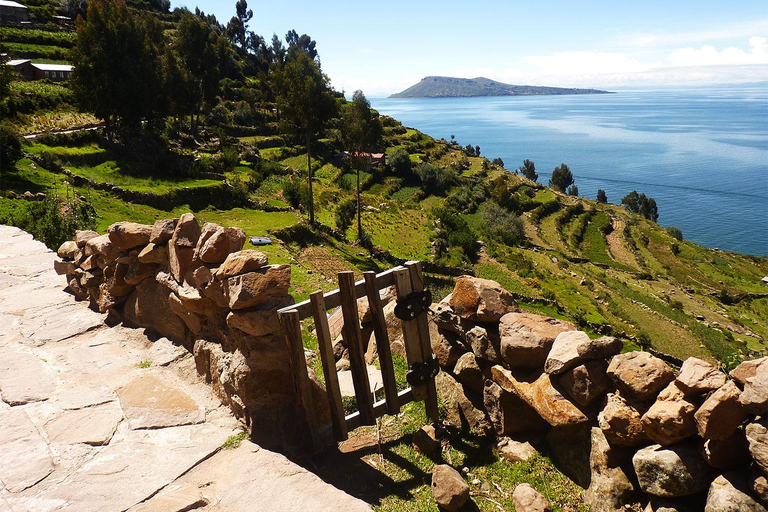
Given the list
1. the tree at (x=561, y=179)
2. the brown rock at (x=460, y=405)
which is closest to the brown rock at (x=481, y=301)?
the brown rock at (x=460, y=405)

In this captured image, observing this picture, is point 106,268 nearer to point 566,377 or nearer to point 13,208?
point 566,377

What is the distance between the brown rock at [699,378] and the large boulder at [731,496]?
33.9 inches

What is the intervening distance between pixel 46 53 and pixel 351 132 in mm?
63768

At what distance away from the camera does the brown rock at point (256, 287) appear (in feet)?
20.5

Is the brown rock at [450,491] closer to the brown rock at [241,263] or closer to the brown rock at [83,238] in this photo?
the brown rock at [241,263]

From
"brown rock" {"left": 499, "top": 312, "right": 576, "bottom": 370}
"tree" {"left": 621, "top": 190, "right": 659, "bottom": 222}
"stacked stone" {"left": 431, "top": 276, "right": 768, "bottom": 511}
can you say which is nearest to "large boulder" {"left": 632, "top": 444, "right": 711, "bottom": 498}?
"stacked stone" {"left": 431, "top": 276, "right": 768, "bottom": 511}

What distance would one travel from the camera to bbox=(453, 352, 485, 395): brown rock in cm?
A: 804

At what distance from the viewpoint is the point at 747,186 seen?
5940 inches

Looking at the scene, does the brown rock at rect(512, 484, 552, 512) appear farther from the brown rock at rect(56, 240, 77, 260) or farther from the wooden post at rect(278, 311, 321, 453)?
the brown rock at rect(56, 240, 77, 260)

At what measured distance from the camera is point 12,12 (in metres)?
79.7

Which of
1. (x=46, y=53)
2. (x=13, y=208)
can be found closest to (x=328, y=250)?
(x=13, y=208)

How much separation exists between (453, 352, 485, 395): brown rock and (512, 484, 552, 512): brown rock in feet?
6.94

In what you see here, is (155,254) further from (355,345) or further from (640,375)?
(640,375)

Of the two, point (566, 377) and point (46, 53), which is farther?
point (46, 53)
